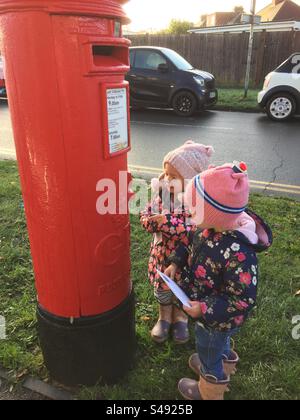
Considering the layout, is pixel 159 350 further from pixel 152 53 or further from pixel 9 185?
pixel 152 53

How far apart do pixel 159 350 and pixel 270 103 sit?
8.27m

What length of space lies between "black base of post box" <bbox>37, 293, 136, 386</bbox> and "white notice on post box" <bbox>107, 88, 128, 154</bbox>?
33.6 inches

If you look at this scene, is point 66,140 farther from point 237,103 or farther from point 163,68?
point 237,103

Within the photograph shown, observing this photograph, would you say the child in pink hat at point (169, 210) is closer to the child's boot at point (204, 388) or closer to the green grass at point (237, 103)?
the child's boot at point (204, 388)

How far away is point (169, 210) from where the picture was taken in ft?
7.13

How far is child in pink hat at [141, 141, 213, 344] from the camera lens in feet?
6.58

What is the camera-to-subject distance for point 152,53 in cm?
1019

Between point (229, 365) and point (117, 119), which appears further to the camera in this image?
point (229, 365)

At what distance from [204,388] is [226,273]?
29.4 inches

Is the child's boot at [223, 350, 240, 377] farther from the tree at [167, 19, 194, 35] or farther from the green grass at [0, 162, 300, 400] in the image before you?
the tree at [167, 19, 194, 35]

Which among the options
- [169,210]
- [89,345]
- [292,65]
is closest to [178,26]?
[292,65]

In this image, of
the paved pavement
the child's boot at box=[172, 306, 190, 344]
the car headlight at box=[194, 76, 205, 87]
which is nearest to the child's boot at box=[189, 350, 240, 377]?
the child's boot at box=[172, 306, 190, 344]
